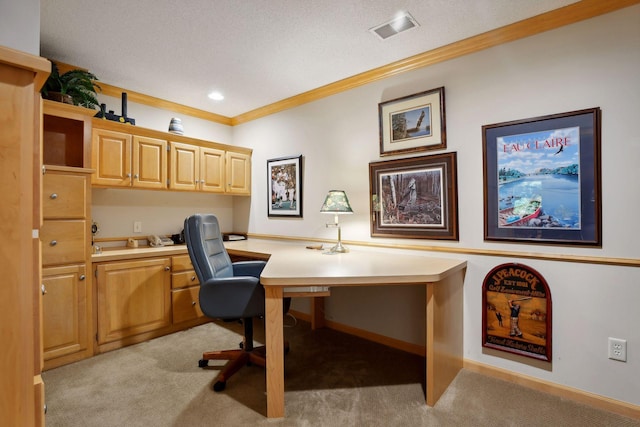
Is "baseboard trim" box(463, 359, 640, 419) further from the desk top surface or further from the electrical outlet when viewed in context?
the desk top surface

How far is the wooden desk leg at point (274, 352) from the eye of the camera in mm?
1805

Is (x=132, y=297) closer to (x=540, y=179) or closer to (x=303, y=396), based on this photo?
(x=303, y=396)

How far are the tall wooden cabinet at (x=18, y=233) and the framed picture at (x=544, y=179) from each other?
2.45m

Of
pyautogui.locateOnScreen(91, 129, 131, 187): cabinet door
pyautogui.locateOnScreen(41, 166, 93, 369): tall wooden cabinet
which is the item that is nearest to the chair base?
pyautogui.locateOnScreen(41, 166, 93, 369): tall wooden cabinet

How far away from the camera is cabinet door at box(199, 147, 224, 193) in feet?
11.6

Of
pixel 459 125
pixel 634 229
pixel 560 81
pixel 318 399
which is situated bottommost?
pixel 318 399

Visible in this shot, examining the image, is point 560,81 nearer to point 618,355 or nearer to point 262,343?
point 618,355

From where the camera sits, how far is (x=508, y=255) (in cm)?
220

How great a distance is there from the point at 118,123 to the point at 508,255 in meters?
3.41

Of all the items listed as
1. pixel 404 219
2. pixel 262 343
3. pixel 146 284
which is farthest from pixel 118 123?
pixel 404 219

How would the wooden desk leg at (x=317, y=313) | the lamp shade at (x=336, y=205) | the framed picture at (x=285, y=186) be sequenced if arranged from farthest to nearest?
the framed picture at (x=285, y=186) → the wooden desk leg at (x=317, y=313) → the lamp shade at (x=336, y=205)

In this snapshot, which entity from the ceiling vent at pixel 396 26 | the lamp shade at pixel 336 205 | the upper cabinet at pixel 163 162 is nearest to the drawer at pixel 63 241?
the upper cabinet at pixel 163 162

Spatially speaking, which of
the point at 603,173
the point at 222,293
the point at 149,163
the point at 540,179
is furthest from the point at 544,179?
the point at 149,163

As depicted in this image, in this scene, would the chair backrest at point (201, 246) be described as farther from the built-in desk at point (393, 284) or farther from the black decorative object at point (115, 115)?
the black decorative object at point (115, 115)
